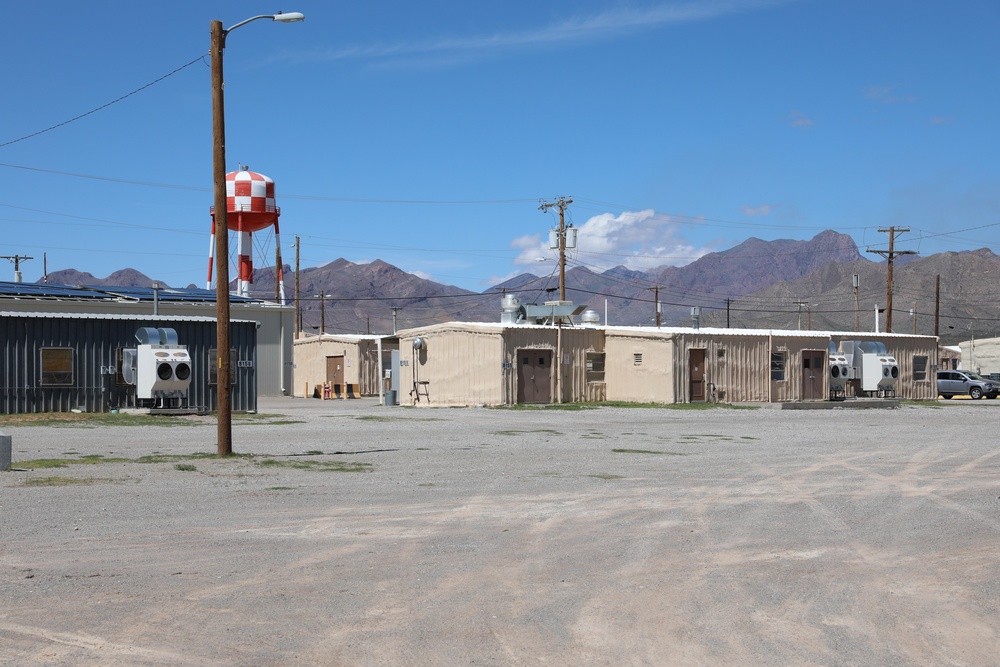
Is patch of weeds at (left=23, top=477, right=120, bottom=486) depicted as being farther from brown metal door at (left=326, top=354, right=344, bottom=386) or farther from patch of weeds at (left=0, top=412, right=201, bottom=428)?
brown metal door at (left=326, top=354, right=344, bottom=386)

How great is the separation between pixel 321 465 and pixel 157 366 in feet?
50.4

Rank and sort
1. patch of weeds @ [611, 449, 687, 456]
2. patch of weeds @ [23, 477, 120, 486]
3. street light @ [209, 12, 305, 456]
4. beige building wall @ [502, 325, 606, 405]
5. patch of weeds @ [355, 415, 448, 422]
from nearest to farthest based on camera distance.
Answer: patch of weeds @ [23, 477, 120, 486], street light @ [209, 12, 305, 456], patch of weeds @ [611, 449, 687, 456], patch of weeds @ [355, 415, 448, 422], beige building wall @ [502, 325, 606, 405]

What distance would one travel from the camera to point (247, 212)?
58125mm

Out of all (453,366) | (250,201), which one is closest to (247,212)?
Result: (250,201)

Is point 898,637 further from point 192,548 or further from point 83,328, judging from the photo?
point 83,328

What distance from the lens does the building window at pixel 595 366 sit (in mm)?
40031

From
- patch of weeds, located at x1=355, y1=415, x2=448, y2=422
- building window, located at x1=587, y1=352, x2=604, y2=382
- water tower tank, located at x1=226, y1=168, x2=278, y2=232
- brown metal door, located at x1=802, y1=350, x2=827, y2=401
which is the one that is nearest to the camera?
patch of weeds, located at x1=355, y1=415, x2=448, y2=422

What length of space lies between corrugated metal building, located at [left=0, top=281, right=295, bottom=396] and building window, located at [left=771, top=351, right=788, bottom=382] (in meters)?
20.5

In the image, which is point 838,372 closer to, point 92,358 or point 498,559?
point 92,358

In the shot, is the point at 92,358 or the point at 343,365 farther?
the point at 343,365

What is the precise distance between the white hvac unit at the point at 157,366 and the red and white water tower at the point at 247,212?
2696cm

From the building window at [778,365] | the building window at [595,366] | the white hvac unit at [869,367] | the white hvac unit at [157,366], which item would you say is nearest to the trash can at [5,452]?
the white hvac unit at [157,366]

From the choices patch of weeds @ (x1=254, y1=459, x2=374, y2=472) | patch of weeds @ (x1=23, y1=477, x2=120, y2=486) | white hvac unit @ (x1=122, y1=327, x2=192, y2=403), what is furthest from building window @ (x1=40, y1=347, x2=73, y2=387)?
patch of weeds @ (x1=23, y1=477, x2=120, y2=486)

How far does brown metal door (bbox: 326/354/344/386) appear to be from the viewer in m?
53.6
